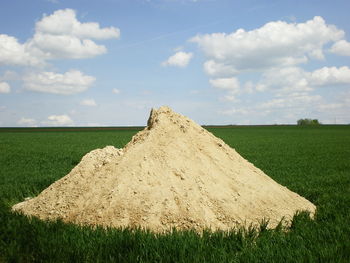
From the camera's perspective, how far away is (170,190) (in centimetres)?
597

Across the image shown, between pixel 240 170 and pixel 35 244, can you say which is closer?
pixel 35 244

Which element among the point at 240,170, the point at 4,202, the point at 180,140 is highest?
the point at 180,140

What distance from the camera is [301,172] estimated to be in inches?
534

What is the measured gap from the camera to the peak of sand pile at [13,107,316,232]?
5645mm

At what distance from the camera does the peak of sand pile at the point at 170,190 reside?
564cm

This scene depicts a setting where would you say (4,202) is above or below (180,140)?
below

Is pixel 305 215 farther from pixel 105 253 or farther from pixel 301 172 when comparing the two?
pixel 301 172

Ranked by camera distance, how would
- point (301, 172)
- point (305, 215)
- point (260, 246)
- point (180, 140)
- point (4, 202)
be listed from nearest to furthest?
point (260, 246), point (305, 215), point (180, 140), point (4, 202), point (301, 172)

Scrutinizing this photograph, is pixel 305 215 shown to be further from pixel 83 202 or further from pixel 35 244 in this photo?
pixel 35 244

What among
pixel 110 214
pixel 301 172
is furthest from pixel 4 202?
pixel 301 172

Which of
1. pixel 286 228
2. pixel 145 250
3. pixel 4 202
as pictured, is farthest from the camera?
pixel 4 202

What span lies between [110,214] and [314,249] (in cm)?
313

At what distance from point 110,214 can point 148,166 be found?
1183 millimetres

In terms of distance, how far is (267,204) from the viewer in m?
6.36
